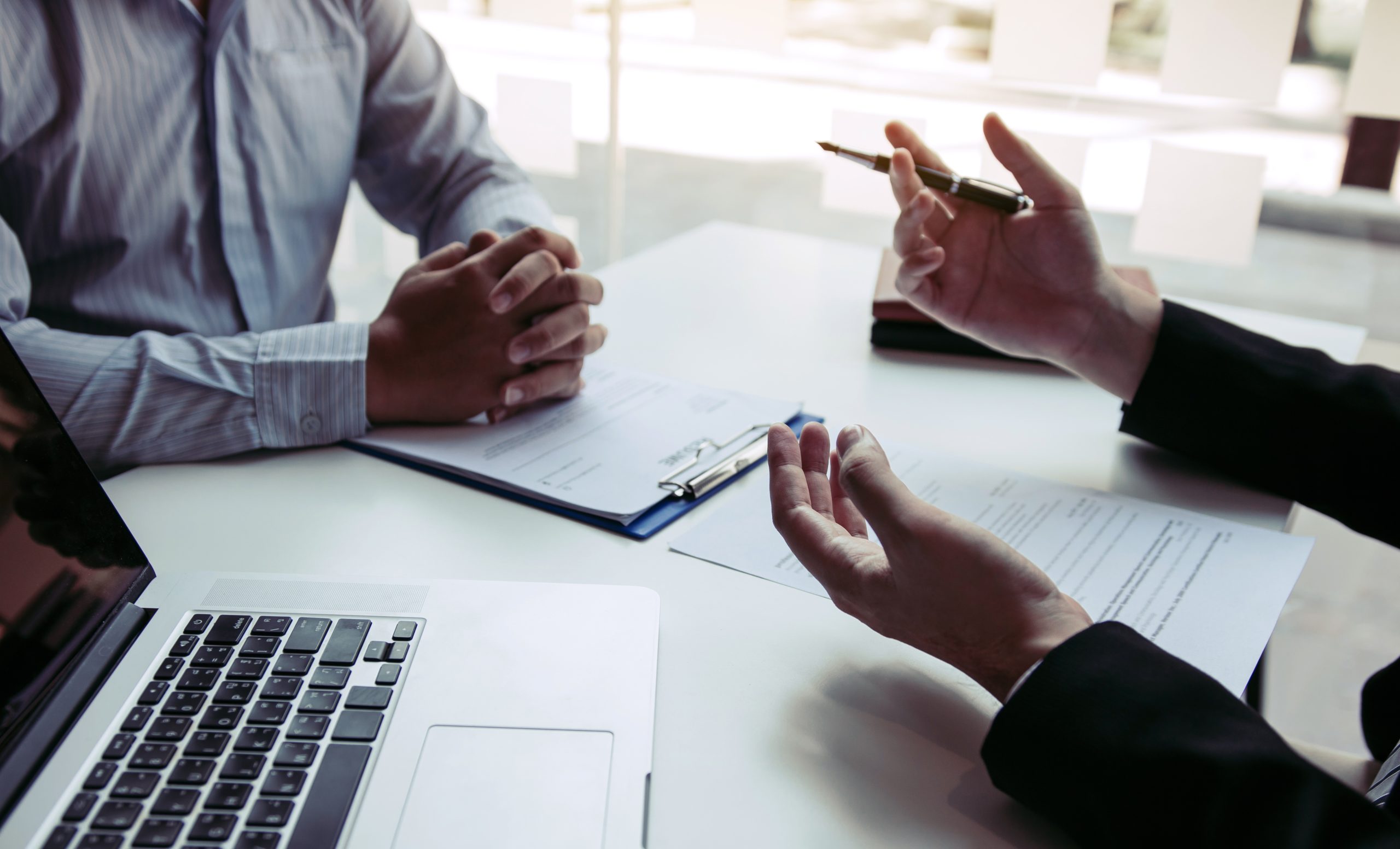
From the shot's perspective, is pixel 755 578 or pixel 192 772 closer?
pixel 192 772

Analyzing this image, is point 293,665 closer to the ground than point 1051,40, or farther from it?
closer to the ground

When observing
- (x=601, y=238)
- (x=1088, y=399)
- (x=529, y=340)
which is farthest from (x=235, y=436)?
(x=601, y=238)

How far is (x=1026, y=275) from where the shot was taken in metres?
0.94

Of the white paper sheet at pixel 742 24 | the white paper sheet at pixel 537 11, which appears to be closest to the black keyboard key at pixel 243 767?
the white paper sheet at pixel 742 24

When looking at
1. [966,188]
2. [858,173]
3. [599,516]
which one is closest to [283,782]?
[599,516]

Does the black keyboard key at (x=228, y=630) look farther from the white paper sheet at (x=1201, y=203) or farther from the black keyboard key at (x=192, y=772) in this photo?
the white paper sheet at (x=1201, y=203)

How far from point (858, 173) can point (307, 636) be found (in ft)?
5.46

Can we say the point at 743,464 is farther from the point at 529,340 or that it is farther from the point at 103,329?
the point at 103,329

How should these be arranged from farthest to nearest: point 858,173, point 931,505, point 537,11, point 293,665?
point 537,11
point 858,173
point 931,505
point 293,665

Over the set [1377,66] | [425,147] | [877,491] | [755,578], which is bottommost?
[755,578]

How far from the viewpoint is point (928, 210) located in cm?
88

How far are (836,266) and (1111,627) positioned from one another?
927mm

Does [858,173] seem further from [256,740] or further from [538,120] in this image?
[256,740]

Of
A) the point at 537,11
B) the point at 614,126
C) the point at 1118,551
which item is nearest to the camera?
the point at 1118,551
